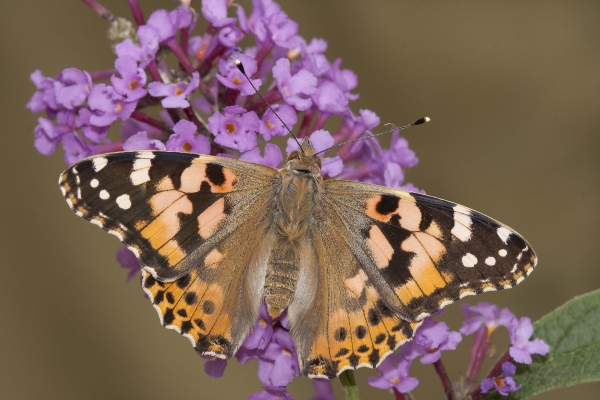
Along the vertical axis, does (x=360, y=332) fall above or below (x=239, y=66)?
below

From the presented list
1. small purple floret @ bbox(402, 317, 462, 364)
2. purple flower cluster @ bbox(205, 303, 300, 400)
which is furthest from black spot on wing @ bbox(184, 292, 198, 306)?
small purple floret @ bbox(402, 317, 462, 364)

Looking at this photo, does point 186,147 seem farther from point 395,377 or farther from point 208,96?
point 395,377

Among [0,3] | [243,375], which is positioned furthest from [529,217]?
[0,3]

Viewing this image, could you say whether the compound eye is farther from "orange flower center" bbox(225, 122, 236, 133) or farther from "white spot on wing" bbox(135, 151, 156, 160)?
"white spot on wing" bbox(135, 151, 156, 160)

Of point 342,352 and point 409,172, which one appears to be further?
point 409,172

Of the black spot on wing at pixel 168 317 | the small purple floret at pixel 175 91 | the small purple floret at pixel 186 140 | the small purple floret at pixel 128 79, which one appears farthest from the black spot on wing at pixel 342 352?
the small purple floret at pixel 128 79

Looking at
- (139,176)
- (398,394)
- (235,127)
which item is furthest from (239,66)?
(398,394)

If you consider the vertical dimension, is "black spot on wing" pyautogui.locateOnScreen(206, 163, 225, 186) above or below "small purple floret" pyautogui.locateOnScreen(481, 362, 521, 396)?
above
